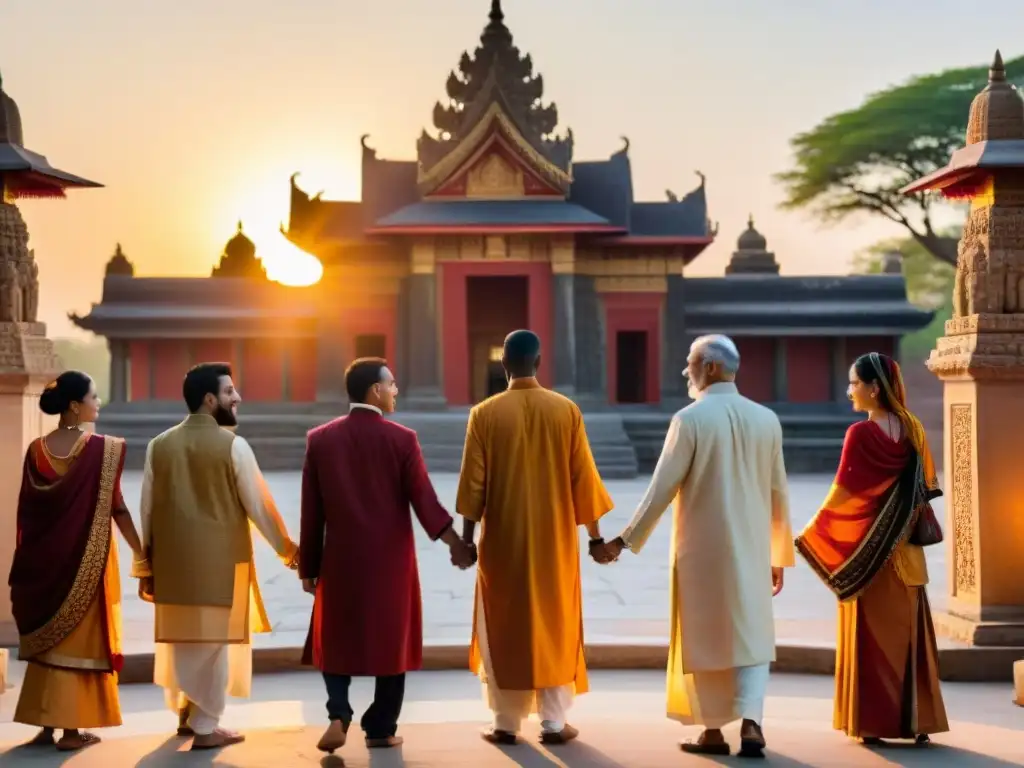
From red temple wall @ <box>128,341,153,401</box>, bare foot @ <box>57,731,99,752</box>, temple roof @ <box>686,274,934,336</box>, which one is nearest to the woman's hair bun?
bare foot @ <box>57,731,99,752</box>

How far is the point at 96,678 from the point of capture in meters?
5.30

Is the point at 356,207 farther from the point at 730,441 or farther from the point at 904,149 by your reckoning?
the point at 730,441

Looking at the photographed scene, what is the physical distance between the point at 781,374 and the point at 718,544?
2146 centimetres

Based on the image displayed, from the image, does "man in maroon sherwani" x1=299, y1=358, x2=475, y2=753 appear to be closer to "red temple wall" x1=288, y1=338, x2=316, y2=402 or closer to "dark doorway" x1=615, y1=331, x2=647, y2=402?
"dark doorway" x1=615, y1=331, x2=647, y2=402

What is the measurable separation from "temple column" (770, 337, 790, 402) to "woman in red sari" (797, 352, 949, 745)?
21006 mm

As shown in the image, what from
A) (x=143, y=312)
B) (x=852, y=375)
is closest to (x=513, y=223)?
(x=143, y=312)

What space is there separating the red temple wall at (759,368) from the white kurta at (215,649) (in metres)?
21.8

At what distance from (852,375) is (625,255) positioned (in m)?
19.7

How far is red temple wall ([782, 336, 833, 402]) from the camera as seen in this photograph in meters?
26.2

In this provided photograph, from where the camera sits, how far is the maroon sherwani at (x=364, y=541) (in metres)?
5.08

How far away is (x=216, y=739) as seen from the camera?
5.16 meters

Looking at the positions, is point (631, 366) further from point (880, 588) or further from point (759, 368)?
point (880, 588)

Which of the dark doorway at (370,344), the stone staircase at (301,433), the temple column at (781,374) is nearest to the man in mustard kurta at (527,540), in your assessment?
the stone staircase at (301,433)

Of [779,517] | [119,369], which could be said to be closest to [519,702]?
[779,517]
